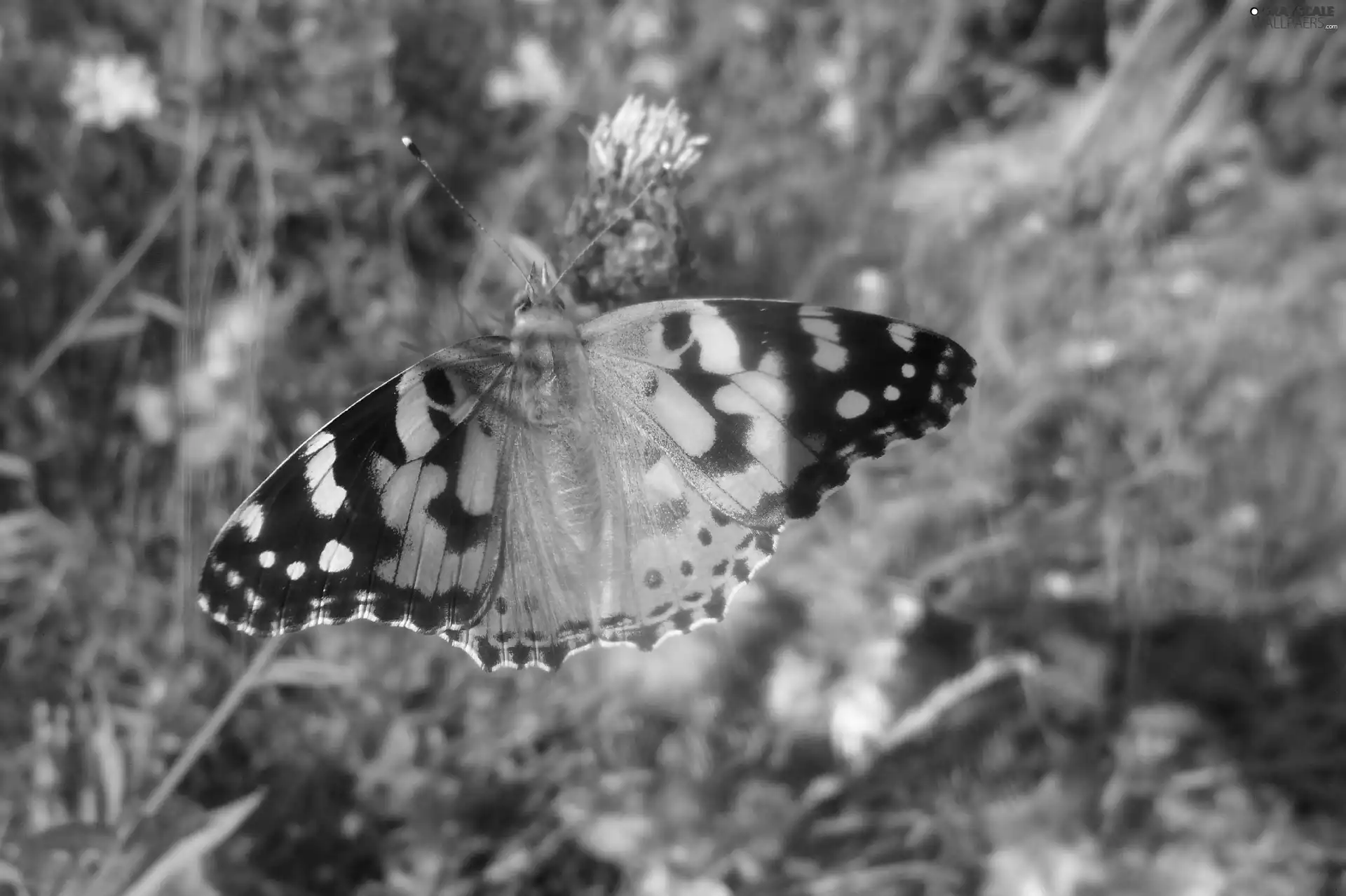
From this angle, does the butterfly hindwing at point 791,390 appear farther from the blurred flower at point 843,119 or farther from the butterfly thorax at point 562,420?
the blurred flower at point 843,119

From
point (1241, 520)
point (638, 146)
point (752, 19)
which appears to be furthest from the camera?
point (752, 19)

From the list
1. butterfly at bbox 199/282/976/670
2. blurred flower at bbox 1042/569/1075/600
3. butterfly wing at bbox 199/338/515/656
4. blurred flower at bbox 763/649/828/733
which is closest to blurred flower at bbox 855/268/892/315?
blurred flower at bbox 1042/569/1075/600

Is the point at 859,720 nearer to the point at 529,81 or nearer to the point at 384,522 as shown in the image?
the point at 384,522

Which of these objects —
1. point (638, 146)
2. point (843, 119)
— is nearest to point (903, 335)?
point (638, 146)

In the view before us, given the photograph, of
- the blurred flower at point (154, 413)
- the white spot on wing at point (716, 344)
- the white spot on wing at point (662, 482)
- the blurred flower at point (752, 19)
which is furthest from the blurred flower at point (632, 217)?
the blurred flower at point (752, 19)

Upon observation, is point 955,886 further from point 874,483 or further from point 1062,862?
point 874,483

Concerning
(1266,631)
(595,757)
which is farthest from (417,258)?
(1266,631)

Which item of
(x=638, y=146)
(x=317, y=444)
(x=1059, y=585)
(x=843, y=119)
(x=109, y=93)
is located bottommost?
(x=317, y=444)
